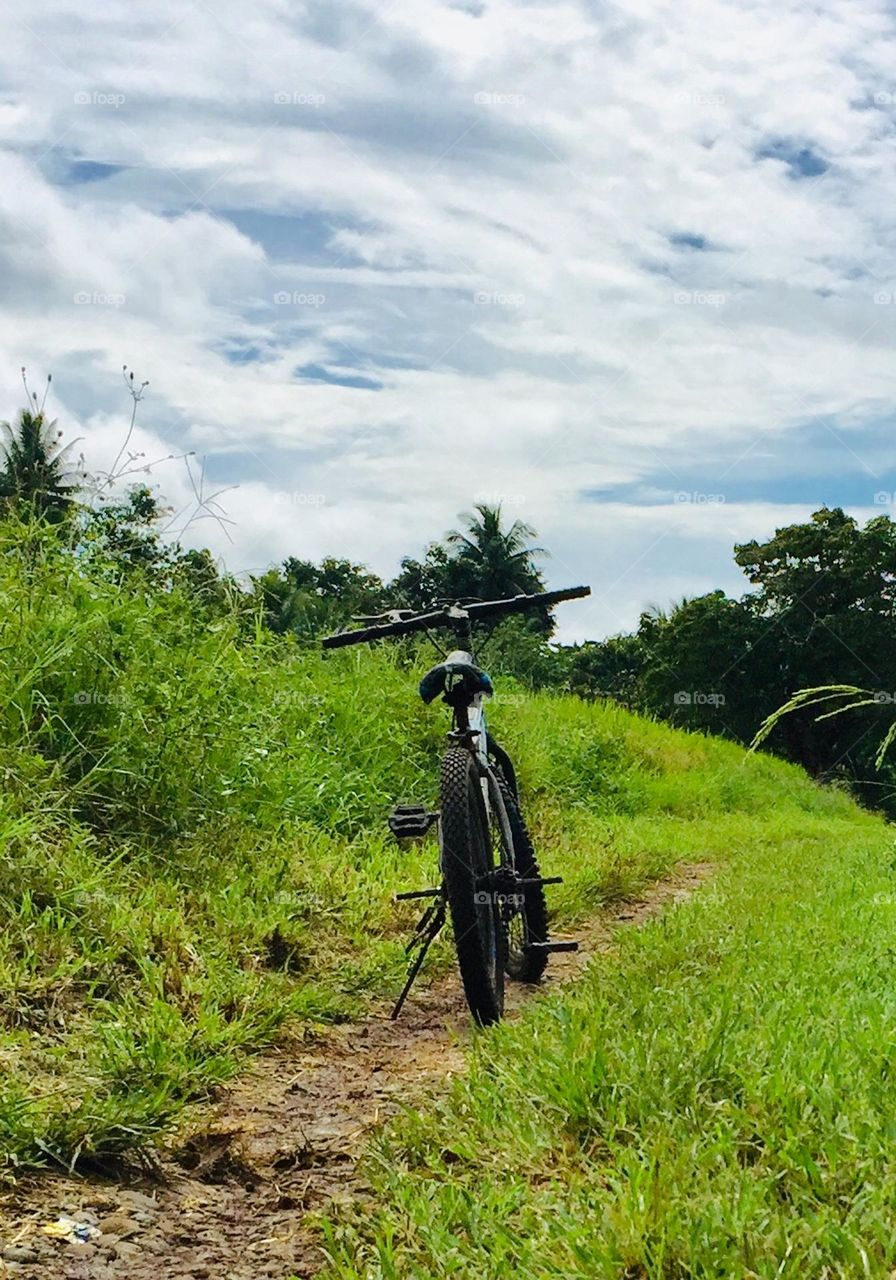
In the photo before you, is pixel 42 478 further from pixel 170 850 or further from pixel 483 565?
pixel 483 565

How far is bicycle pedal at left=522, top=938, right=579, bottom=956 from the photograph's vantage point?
4.32m

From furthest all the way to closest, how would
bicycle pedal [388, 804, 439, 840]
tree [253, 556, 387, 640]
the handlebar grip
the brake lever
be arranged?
1. tree [253, 556, 387, 640]
2. the brake lever
3. the handlebar grip
4. bicycle pedal [388, 804, 439, 840]

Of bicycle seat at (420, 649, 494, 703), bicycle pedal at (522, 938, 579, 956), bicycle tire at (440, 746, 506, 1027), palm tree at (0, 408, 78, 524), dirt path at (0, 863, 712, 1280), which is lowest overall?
dirt path at (0, 863, 712, 1280)

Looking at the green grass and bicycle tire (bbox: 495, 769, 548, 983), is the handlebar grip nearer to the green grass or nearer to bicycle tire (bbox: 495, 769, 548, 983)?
bicycle tire (bbox: 495, 769, 548, 983)

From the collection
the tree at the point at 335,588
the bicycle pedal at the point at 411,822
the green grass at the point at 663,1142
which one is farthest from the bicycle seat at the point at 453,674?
the tree at the point at 335,588

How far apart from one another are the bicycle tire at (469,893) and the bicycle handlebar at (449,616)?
1.86ft

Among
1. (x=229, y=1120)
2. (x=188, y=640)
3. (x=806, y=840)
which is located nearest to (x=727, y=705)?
(x=806, y=840)

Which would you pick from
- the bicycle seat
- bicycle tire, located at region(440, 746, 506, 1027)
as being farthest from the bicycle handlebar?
bicycle tire, located at region(440, 746, 506, 1027)

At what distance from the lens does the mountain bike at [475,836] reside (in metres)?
3.80

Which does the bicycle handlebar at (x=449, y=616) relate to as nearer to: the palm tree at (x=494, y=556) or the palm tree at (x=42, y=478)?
the palm tree at (x=42, y=478)

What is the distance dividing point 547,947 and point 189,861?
173 cm

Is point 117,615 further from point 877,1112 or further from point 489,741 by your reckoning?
point 877,1112

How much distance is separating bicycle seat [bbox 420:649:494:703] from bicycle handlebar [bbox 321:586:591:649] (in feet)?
0.49

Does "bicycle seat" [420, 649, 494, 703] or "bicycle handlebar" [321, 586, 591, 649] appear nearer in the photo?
"bicycle seat" [420, 649, 494, 703]
